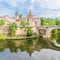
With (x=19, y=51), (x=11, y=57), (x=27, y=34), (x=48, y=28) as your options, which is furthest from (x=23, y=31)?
(x=11, y=57)

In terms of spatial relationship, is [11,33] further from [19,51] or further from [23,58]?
[23,58]

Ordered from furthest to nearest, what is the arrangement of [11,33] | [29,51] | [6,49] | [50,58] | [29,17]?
[29,17]
[11,33]
[6,49]
[29,51]
[50,58]

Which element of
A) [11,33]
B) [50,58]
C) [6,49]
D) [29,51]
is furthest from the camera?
[11,33]

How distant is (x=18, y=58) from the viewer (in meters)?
15.3

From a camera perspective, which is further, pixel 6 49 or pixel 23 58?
pixel 6 49

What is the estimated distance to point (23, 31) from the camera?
97.6 feet

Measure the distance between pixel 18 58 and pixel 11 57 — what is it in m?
0.68

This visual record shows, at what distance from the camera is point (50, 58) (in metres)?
15.0

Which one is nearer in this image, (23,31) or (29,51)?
(29,51)

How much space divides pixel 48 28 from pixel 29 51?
40.1ft

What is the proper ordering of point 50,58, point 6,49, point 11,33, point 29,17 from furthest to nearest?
point 29,17
point 11,33
point 6,49
point 50,58

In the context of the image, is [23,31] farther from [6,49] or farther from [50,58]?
[50,58]

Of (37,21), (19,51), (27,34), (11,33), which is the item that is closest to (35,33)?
(27,34)

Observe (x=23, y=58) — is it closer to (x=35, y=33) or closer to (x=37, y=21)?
(x=35, y=33)
